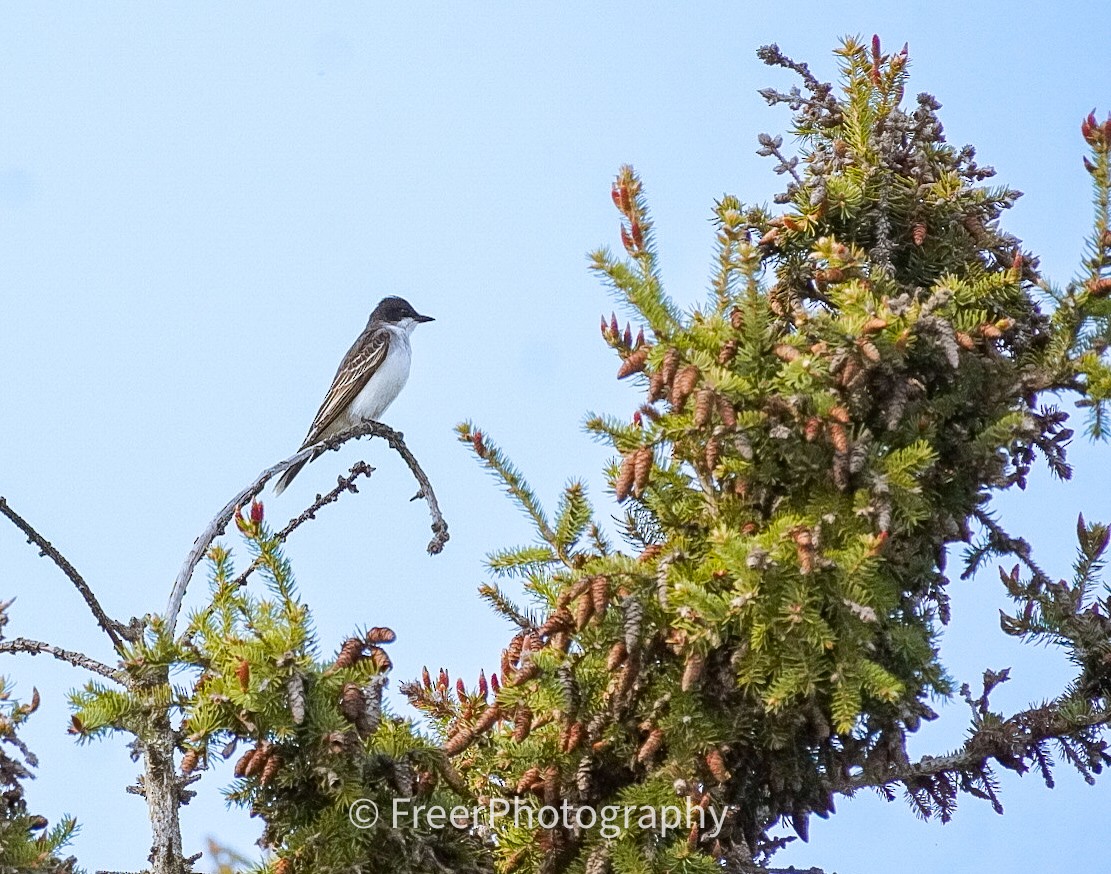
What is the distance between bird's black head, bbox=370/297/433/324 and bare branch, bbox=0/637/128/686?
8.16m

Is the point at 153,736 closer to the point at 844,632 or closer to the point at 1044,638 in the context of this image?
the point at 844,632

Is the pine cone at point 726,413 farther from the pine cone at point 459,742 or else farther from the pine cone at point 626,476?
the pine cone at point 459,742

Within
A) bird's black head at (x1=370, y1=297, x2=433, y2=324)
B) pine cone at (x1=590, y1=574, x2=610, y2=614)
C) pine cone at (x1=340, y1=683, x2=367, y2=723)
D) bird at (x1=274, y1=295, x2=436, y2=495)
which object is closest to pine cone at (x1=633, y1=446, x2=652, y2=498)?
pine cone at (x1=590, y1=574, x2=610, y2=614)

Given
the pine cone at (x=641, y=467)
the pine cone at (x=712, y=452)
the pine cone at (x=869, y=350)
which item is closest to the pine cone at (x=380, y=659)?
the pine cone at (x=641, y=467)

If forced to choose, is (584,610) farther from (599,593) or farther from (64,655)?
(64,655)

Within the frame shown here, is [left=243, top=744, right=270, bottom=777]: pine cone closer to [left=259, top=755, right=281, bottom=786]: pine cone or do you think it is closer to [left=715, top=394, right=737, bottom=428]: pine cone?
[left=259, top=755, right=281, bottom=786]: pine cone

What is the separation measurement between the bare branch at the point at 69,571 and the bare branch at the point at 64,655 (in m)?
0.10

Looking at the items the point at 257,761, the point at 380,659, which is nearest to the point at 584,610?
the point at 380,659

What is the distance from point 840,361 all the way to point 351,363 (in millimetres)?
7797

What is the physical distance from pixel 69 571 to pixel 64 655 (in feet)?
0.90

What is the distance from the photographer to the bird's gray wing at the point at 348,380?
1154 centimetres

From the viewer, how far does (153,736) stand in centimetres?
423

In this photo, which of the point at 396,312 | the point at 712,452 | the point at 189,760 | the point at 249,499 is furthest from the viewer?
the point at 396,312

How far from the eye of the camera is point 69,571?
14.9ft
